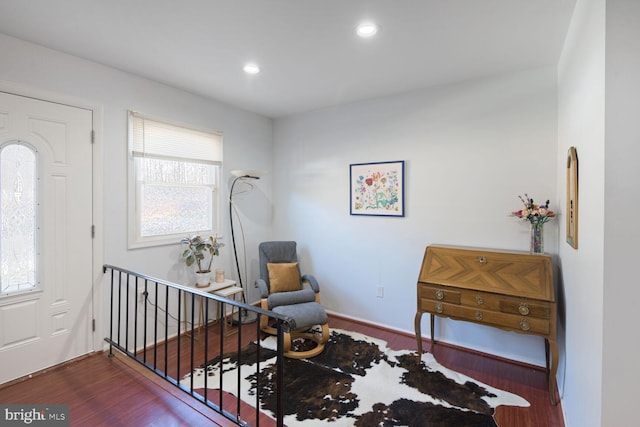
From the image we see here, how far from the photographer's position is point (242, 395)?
2301 mm

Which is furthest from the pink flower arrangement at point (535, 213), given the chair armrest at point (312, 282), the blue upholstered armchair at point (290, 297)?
the chair armrest at point (312, 282)

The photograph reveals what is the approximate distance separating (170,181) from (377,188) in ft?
7.44

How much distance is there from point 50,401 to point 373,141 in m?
3.61

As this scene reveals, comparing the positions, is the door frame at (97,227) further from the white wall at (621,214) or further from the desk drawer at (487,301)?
the white wall at (621,214)

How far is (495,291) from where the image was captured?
2.42 metres

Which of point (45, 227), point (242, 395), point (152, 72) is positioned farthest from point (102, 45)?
point (242, 395)

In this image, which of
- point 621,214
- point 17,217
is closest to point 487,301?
point 621,214

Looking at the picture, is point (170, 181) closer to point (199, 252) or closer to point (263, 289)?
point (199, 252)

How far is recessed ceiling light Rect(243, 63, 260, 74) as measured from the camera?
108 inches

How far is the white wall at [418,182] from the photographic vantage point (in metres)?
2.80

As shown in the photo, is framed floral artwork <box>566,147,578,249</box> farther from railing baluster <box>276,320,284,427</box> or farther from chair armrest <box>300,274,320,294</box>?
chair armrest <box>300,274,320,294</box>

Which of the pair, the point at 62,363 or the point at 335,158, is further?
the point at 335,158

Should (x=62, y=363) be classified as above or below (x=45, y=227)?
below

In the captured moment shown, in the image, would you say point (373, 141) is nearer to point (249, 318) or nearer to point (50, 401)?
point (249, 318)
